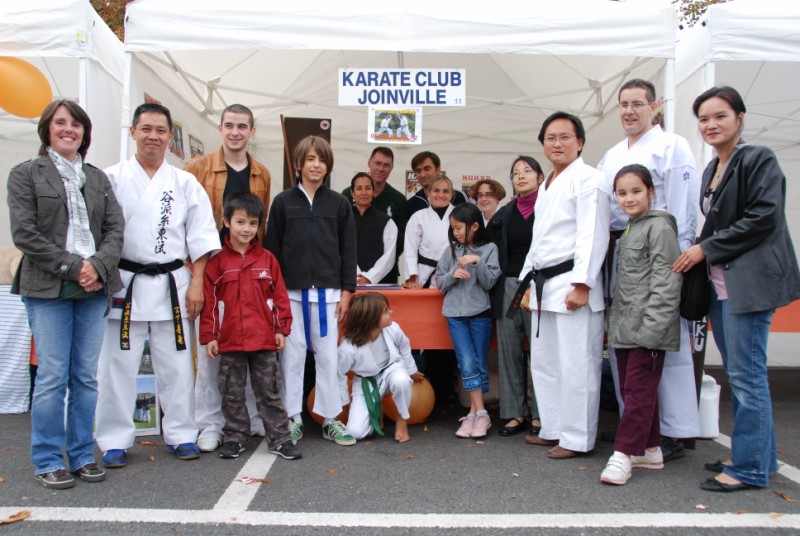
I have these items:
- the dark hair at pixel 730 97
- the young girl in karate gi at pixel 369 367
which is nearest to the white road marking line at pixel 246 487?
the young girl in karate gi at pixel 369 367

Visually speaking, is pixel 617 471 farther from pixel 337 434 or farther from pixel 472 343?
pixel 337 434

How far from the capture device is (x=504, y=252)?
382 cm

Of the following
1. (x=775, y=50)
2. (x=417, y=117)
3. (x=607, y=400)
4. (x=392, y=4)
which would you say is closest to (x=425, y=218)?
(x=417, y=117)

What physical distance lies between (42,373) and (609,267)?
9.03 feet

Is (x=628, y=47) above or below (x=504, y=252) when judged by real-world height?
above

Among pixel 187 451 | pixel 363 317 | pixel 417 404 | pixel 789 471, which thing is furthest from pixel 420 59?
pixel 789 471

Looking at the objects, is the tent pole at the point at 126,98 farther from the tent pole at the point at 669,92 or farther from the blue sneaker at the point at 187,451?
the tent pole at the point at 669,92

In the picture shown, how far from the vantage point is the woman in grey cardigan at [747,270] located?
2.67m

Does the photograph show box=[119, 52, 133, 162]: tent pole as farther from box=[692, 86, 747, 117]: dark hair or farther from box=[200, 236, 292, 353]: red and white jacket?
box=[692, 86, 747, 117]: dark hair

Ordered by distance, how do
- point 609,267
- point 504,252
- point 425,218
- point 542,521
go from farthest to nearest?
point 425,218 < point 504,252 < point 609,267 < point 542,521

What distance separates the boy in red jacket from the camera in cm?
325

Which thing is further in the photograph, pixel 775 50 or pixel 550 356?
pixel 775 50

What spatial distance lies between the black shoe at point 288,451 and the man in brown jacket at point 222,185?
1.21 feet

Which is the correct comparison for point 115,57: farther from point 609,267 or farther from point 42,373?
point 609,267
